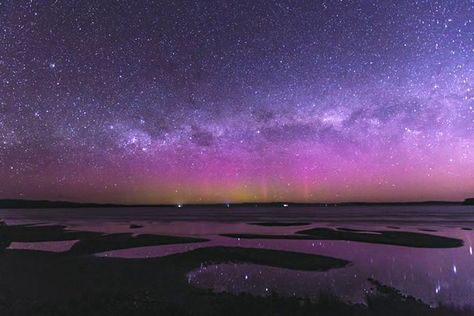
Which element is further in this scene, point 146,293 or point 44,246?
point 44,246

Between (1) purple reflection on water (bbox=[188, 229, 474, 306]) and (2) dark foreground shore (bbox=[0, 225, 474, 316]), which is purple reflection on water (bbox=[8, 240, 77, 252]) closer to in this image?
(2) dark foreground shore (bbox=[0, 225, 474, 316])

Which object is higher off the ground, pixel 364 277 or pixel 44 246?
pixel 44 246

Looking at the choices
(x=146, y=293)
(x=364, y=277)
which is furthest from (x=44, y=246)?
(x=364, y=277)

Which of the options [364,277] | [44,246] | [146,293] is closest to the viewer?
[146,293]

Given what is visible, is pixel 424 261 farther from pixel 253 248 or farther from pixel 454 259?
pixel 253 248

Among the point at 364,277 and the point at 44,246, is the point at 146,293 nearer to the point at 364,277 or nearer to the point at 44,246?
the point at 364,277

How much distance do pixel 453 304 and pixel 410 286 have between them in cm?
283

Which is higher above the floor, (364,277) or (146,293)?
(146,293)

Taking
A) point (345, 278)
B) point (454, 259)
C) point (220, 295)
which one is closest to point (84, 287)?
point (220, 295)

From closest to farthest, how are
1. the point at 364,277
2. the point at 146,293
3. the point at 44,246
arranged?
the point at 146,293 < the point at 364,277 < the point at 44,246

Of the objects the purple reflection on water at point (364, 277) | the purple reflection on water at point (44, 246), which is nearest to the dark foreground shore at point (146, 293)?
the purple reflection on water at point (364, 277)

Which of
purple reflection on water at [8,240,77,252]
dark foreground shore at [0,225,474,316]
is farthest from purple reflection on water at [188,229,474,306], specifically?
purple reflection on water at [8,240,77,252]

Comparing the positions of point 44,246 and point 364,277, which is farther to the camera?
point 44,246

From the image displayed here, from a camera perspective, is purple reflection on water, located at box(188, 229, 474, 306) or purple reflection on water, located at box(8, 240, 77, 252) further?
purple reflection on water, located at box(8, 240, 77, 252)
